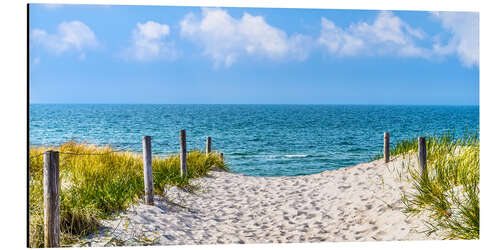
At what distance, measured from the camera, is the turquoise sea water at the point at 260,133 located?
510 inches

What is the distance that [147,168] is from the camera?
5.57m

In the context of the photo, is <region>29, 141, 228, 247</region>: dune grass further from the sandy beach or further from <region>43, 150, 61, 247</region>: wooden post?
<region>43, 150, 61, 247</region>: wooden post

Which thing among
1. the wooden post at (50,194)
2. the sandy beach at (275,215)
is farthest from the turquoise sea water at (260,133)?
the wooden post at (50,194)

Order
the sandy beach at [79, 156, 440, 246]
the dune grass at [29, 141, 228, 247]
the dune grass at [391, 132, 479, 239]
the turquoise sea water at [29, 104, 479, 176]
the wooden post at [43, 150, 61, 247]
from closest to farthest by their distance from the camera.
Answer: the wooden post at [43, 150, 61, 247] → the dune grass at [29, 141, 228, 247] → the dune grass at [391, 132, 479, 239] → the sandy beach at [79, 156, 440, 246] → the turquoise sea water at [29, 104, 479, 176]

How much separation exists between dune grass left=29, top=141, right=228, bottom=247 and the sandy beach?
163mm

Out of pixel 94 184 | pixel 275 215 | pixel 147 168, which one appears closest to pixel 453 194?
pixel 275 215

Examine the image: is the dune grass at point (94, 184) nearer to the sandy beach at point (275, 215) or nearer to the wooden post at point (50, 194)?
the sandy beach at point (275, 215)

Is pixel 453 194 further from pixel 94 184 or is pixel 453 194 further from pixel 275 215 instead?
pixel 94 184

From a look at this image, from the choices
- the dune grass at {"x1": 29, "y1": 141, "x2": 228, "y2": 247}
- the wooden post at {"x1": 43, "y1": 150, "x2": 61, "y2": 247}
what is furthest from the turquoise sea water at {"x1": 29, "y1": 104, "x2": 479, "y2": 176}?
the wooden post at {"x1": 43, "y1": 150, "x2": 61, "y2": 247}

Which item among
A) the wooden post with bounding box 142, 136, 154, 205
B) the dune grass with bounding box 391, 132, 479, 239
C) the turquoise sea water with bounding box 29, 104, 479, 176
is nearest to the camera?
the dune grass with bounding box 391, 132, 479, 239

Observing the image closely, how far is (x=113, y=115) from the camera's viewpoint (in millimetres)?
21594

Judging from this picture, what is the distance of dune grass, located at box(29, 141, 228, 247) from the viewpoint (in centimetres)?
439

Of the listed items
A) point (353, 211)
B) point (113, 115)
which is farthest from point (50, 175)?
point (113, 115)
